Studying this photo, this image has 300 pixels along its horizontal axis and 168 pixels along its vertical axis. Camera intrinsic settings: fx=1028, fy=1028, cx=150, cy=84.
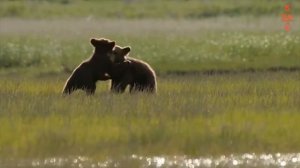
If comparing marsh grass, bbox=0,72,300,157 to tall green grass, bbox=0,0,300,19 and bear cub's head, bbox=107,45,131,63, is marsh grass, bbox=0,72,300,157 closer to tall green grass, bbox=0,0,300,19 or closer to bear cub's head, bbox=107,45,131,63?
bear cub's head, bbox=107,45,131,63

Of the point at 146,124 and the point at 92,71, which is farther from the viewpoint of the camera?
the point at 92,71

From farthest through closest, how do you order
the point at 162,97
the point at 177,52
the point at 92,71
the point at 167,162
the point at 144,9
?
→ the point at 144,9 → the point at 177,52 → the point at 92,71 → the point at 162,97 → the point at 167,162

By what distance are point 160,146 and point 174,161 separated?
2.14 ft

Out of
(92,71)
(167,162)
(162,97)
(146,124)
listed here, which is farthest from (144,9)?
(167,162)

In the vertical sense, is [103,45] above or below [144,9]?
below

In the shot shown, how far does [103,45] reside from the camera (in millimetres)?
14500

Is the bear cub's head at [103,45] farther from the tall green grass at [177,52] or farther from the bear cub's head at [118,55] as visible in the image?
the tall green grass at [177,52]

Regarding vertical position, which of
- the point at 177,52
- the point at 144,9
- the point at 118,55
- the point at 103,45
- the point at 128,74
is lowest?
the point at 177,52

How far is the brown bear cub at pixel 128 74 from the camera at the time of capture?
14.5 m

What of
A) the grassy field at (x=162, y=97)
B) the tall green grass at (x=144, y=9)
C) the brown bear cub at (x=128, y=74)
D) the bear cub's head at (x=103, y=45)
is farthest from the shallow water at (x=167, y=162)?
the tall green grass at (x=144, y=9)

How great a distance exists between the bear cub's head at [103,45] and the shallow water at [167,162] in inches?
191

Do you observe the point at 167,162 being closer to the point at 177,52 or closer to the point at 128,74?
the point at 128,74

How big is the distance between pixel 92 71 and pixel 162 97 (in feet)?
5.08

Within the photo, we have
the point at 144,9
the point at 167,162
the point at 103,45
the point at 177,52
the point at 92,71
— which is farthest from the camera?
the point at 144,9
